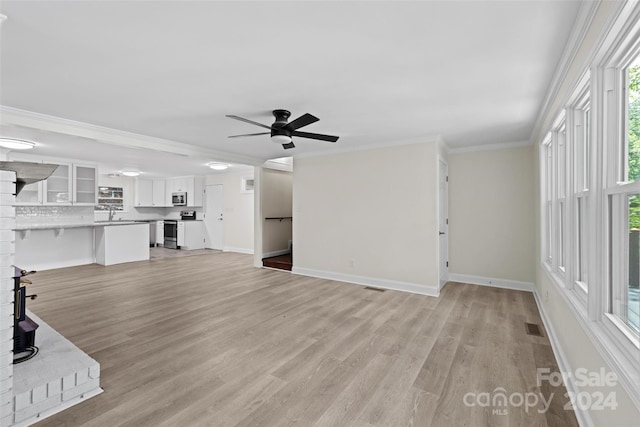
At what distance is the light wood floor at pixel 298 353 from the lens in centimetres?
183

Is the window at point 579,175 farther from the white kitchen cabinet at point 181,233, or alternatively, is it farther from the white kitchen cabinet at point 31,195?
the white kitchen cabinet at point 181,233

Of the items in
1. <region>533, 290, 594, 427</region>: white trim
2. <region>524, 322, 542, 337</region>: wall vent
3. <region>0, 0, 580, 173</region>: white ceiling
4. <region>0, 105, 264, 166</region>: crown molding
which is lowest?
<region>524, 322, 542, 337</region>: wall vent

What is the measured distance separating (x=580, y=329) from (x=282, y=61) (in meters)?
2.67

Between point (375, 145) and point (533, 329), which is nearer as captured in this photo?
point (533, 329)

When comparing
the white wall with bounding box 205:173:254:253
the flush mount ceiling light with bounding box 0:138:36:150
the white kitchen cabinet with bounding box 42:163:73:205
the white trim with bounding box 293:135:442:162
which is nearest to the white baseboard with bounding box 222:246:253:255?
the white wall with bounding box 205:173:254:253

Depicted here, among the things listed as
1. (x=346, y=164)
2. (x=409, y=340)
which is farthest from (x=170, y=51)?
(x=346, y=164)

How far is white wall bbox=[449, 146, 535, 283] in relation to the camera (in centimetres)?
456

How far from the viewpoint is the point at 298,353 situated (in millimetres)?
2578

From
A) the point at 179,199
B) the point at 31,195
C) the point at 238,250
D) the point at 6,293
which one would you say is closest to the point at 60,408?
the point at 6,293

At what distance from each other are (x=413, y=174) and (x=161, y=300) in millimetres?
4039

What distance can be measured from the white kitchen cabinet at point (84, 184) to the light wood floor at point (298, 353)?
2445 millimetres

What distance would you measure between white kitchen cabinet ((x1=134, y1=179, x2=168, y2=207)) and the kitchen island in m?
2.63

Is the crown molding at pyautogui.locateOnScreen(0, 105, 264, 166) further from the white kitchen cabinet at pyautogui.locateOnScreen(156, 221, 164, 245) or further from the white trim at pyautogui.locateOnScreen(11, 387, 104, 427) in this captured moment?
the white kitchen cabinet at pyautogui.locateOnScreen(156, 221, 164, 245)

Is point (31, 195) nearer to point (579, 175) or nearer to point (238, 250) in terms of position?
point (238, 250)
